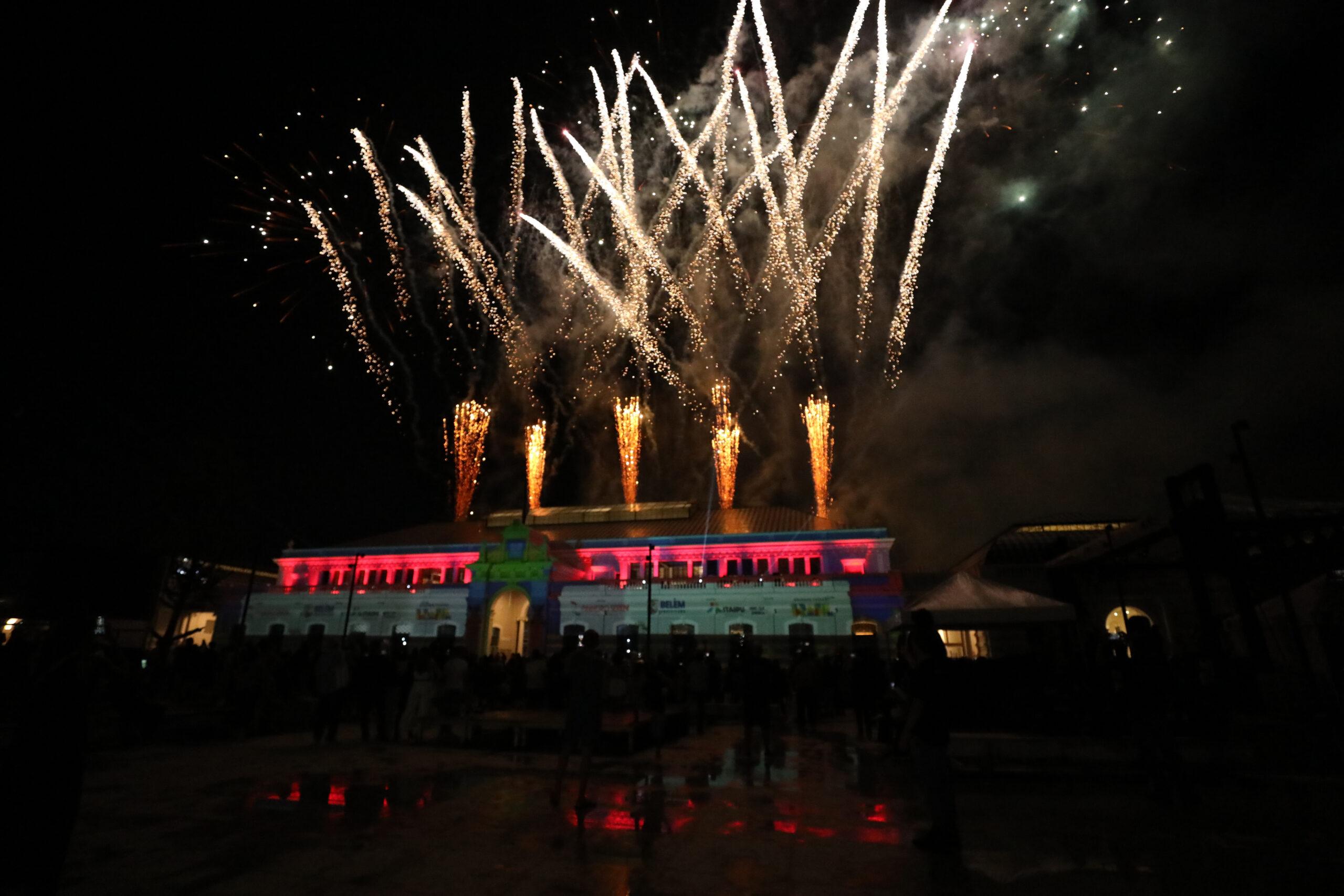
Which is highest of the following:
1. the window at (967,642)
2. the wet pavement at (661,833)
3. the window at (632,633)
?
the window at (632,633)

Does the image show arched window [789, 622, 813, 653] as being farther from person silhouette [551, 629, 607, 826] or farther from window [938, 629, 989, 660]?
person silhouette [551, 629, 607, 826]

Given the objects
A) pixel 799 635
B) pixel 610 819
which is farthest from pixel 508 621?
pixel 610 819

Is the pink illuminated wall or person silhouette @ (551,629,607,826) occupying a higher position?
the pink illuminated wall

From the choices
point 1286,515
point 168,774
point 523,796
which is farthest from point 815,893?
point 1286,515

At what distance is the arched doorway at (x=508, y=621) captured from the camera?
119 feet

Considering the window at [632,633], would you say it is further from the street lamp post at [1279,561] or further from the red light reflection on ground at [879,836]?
the red light reflection on ground at [879,836]

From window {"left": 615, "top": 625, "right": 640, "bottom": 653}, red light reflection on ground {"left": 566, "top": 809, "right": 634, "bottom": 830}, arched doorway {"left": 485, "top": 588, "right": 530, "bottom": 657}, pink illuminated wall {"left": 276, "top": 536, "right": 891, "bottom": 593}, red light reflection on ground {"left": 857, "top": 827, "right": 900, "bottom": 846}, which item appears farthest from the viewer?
arched doorway {"left": 485, "top": 588, "right": 530, "bottom": 657}

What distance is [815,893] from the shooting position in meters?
4.09

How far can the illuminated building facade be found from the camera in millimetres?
32188

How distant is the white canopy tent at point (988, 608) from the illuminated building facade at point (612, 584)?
719 inches

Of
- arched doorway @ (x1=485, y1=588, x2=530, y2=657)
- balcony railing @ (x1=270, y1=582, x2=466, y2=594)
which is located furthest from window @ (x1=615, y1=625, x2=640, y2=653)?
balcony railing @ (x1=270, y1=582, x2=466, y2=594)

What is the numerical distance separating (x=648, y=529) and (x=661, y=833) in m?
35.4

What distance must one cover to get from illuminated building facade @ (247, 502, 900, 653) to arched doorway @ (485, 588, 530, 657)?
8 centimetres

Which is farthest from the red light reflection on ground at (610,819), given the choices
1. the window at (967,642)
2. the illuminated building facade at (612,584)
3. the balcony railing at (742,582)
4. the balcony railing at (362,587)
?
the balcony railing at (362,587)
